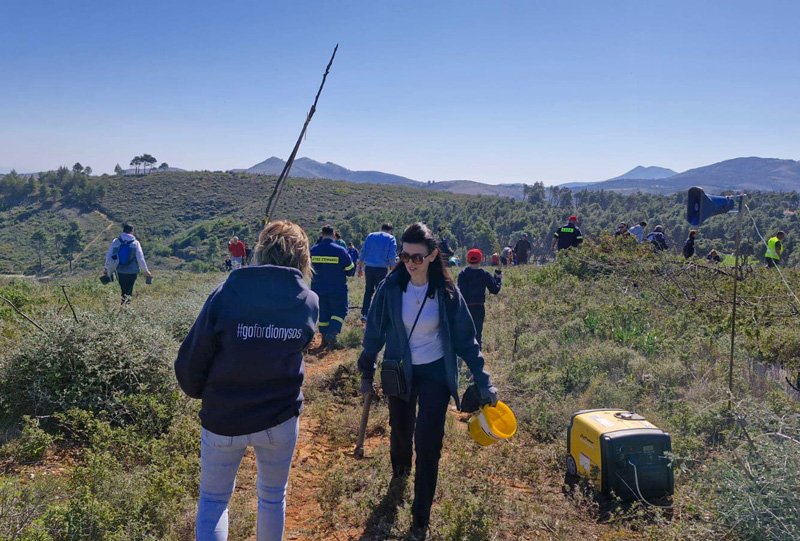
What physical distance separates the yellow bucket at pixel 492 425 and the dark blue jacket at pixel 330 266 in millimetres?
4204

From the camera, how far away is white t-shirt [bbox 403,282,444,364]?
136 inches

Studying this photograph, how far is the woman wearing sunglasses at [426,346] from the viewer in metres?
3.38

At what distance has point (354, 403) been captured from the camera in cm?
592

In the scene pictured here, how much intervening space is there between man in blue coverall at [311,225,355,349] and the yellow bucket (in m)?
4.20

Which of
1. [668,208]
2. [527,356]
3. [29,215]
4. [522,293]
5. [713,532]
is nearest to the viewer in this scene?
[713,532]

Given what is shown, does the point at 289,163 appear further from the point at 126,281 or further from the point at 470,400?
the point at 126,281

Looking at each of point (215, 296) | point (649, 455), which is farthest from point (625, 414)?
point (215, 296)

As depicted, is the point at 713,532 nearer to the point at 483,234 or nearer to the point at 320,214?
the point at 483,234

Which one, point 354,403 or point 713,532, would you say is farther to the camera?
point 354,403

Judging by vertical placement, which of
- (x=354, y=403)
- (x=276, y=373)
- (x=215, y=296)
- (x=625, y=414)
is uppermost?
(x=215, y=296)

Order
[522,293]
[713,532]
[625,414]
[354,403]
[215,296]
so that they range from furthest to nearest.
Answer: [522,293] → [354,403] → [625,414] → [713,532] → [215,296]

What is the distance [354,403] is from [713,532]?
360cm

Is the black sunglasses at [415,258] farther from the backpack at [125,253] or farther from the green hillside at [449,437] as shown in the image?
the backpack at [125,253]

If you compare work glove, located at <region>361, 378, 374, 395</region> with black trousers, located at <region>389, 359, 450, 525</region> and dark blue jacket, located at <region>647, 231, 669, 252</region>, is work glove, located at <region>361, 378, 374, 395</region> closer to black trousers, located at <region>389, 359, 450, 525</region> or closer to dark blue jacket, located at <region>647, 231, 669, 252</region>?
black trousers, located at <region>389, 359, 450, 525</region>
